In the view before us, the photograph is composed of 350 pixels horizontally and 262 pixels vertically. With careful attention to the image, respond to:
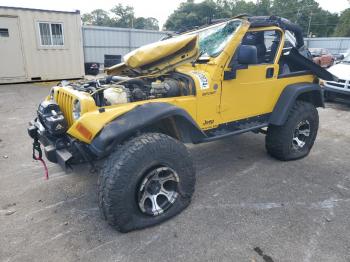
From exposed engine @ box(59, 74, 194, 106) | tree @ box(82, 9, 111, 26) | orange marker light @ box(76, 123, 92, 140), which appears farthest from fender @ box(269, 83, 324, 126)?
tree @ box(82, 9, 111, 26)

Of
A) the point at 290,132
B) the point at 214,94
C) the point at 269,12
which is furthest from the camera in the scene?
the point at 269,12

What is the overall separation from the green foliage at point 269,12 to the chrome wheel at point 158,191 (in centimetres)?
4779

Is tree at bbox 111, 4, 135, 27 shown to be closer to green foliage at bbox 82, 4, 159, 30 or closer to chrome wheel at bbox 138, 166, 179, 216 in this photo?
green foliage at bbox 82, 4, 159, 30

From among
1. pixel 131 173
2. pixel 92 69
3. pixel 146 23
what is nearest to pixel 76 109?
pixel 131 173

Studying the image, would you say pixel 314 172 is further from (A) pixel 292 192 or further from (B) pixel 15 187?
(B) pixel 15 187

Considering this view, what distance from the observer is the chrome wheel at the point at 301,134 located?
443 cm

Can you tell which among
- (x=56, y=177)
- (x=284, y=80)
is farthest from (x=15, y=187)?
(x=284, y=80)

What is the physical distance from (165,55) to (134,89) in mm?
559

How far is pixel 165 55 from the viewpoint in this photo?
327 cm

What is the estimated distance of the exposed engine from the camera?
2967mm

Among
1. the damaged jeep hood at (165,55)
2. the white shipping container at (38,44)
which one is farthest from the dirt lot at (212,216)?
the white shipping container at (38,44)

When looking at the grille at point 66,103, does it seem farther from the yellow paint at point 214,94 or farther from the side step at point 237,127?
the side step at point 237,127

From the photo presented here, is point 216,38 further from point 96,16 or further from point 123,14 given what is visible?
point 96,16

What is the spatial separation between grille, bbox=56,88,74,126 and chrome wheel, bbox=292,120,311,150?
10.9 feet
